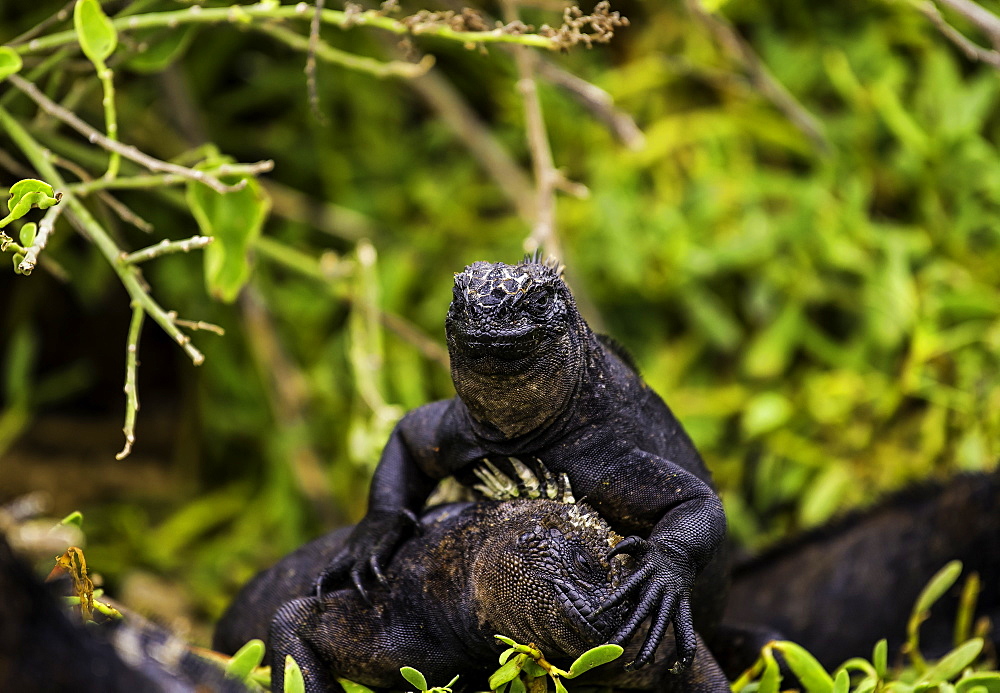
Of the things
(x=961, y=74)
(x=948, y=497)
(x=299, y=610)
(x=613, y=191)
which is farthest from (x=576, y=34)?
(x=961, y=74)

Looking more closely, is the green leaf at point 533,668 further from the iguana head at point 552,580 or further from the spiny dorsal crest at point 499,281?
the spiny dorsal crest at point 499,281

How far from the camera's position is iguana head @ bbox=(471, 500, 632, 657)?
1590 millimetres

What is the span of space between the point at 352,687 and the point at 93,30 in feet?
4.47

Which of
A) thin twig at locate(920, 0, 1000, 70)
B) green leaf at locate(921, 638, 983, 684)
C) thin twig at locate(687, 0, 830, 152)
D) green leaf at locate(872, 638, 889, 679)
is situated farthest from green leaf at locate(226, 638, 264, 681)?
thin twig at locate(687, 0, 830, 152)

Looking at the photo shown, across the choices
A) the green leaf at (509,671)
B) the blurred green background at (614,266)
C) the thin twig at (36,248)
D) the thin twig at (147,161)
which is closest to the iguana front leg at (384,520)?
the green leaf at (509,671)

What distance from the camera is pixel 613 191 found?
4.58 metres

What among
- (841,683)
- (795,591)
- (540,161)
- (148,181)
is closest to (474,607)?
(841,683)

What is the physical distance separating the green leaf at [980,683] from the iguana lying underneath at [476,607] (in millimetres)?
470

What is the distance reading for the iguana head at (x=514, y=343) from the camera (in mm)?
1706

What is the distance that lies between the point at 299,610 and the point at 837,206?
134 inches

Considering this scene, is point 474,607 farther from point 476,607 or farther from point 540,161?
point 540,161

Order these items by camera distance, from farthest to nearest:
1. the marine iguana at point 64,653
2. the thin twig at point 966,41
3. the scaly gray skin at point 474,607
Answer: the thin twig at point 966,41
the scaly gray skin at point 474,607
the marine iguana at point 64,653

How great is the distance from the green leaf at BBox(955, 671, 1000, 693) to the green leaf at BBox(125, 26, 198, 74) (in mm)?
2285

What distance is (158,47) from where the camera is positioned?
2.57 meters
